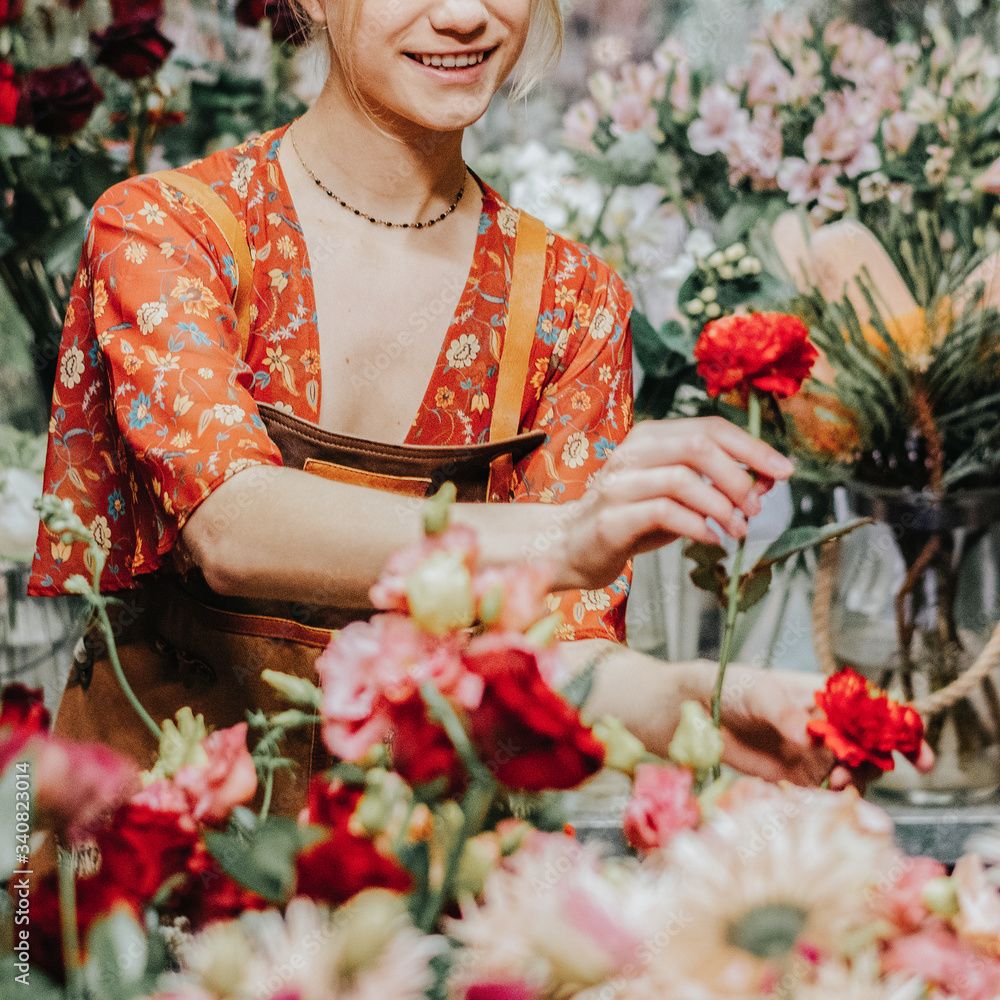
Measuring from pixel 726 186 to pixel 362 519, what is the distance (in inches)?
26.4

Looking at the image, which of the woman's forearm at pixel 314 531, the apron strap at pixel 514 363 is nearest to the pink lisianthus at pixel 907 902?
the woman's forearm at pixel 314 531

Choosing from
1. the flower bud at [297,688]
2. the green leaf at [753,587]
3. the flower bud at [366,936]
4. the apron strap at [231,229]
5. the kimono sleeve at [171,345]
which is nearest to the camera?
the flower bud at [366,936]

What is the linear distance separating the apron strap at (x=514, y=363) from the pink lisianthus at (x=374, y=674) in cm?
50

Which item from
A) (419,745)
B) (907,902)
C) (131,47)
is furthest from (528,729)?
(131,47)

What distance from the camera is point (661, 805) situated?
31 cm

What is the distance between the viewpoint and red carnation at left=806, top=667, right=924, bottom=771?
1.26 feet

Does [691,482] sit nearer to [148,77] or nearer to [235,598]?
[235,598]

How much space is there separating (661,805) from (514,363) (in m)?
0.54

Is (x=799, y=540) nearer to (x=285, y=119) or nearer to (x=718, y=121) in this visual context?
(x=718, y=121)

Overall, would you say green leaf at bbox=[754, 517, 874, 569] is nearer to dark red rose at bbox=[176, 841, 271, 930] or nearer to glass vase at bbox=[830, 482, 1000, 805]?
dark red rose at bbox=[176, 841, 271, 930]

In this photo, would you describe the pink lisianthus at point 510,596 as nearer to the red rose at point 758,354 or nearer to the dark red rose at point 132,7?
the red rose at point 758,354

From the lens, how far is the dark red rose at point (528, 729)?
255 millimetres

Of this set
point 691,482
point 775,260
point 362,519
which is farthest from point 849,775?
point 775,260

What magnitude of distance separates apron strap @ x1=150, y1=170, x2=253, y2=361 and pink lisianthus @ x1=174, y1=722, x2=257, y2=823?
45 centimetres
